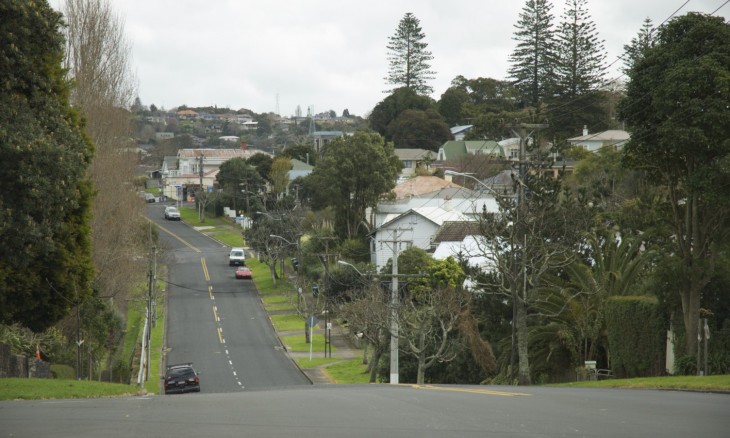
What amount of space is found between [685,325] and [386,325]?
1464cm

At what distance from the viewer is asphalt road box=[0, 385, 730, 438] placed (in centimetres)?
1320

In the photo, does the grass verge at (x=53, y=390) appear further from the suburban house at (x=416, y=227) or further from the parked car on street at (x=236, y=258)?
→ the parked car on street at (x=236, y=258)

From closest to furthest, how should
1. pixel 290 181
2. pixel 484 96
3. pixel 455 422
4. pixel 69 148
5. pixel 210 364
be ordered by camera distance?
pixel 455 422, pixel 69 148, pixel 210 364, pixel 290 181, pixel 484 96

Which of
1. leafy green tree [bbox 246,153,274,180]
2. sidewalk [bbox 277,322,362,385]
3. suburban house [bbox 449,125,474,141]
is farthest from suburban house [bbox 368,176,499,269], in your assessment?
suburban house [bbox 449,125,474,141]

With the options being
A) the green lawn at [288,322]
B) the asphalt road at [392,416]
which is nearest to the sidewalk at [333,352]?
the green lawn at [288,322]

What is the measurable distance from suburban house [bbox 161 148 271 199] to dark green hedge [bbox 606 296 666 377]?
107165 mm

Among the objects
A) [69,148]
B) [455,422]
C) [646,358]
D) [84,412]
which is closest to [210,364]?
[646,358]

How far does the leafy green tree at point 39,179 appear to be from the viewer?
20.5 m

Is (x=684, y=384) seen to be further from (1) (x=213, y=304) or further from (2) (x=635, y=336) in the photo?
(1) (x=213, y=304)

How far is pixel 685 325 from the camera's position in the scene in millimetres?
29219

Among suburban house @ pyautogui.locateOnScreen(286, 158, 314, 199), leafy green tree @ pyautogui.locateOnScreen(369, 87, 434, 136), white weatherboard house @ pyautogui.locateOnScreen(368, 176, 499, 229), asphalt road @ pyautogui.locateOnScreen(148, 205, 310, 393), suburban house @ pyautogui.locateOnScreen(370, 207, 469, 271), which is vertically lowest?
asphalt road @ pyautogui.locateOnScreen(148, 205, 310, 393)

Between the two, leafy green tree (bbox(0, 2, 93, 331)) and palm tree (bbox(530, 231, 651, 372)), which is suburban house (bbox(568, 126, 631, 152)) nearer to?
palm tree (bbox(530, 231, 651, 372))

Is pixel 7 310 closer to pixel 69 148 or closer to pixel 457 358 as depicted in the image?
pixel 69 148

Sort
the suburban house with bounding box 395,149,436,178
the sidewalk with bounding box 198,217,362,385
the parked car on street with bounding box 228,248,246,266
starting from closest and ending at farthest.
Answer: the sidewalk with bounding box 198,217,362,385, the parked car on street with bounding box 228,248,246,266, the suburban house with bounding box 395,149,436,178
